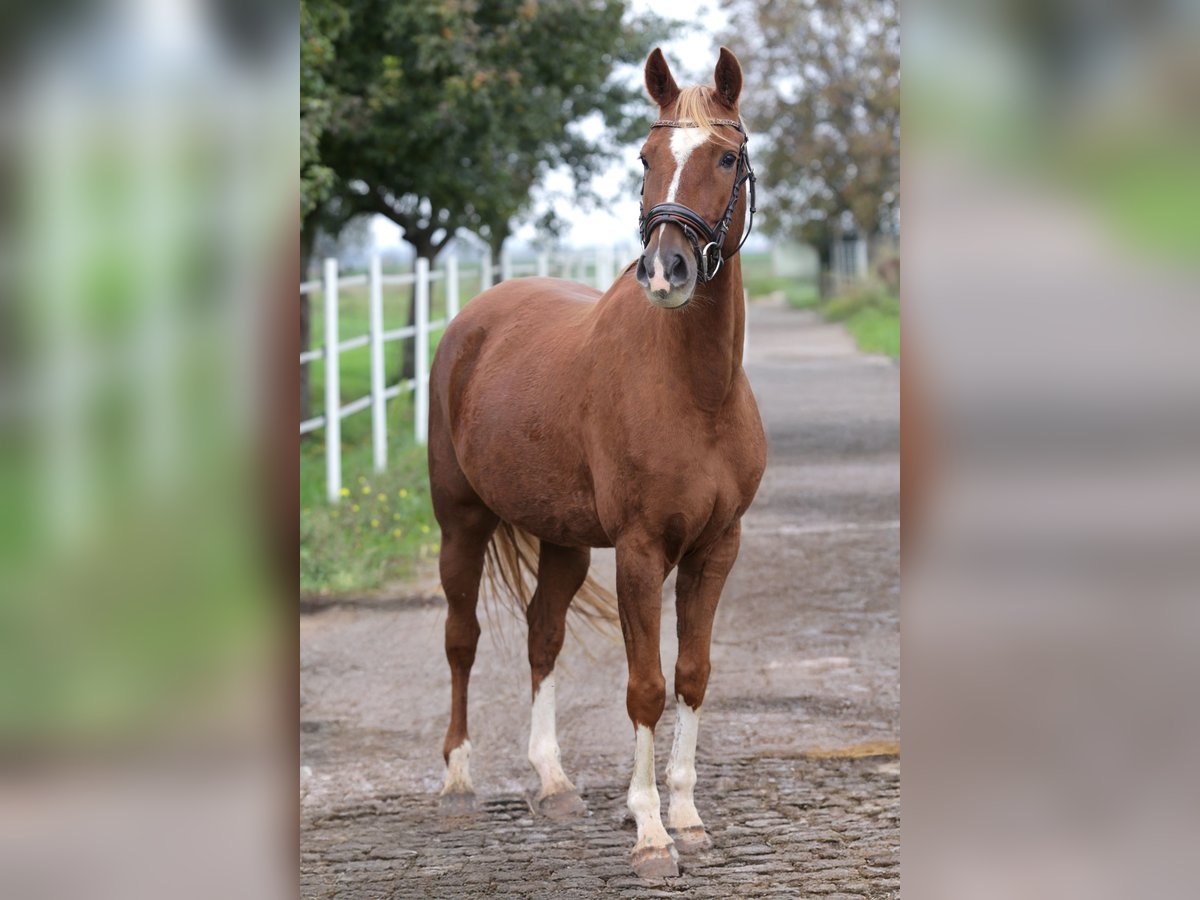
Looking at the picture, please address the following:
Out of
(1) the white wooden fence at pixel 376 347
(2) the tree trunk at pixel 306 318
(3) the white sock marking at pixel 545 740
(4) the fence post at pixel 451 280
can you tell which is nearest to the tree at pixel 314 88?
(1) the white wooden fence at pixel 376 347

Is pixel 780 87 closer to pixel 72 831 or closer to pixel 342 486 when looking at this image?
pixel 342 486

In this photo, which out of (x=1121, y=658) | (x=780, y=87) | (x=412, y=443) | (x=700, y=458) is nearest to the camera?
(x=1121, y=658)

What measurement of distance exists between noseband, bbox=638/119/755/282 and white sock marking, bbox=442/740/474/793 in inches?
74.7

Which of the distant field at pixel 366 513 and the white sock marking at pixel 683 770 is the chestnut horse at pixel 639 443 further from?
the distant field at pixel 366 513

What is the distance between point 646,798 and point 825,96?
88.1 ft

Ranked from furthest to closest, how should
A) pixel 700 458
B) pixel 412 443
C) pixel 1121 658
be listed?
pixel 412 443
pixel 700 458
pixel 1121 658

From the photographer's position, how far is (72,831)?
1562mm

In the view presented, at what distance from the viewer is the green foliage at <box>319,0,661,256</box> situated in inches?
364

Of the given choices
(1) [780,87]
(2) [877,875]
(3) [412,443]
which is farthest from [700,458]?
(1) [780,87]

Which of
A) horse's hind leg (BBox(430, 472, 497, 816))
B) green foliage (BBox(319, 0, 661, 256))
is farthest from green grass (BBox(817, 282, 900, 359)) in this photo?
horse's hind leg (BBox(430, 472, 497, 816))

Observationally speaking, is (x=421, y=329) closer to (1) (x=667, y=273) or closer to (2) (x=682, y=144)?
(2) (x=682, y=144)

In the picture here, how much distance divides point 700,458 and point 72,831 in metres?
2.04

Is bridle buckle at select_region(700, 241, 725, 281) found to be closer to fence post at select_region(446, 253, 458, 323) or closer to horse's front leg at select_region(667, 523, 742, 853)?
horse's front leg at select_region(667, 523, 742, 853)

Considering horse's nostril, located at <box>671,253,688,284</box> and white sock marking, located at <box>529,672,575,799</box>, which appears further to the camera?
white sock marking, located at <box>529,672,575,799</box>
